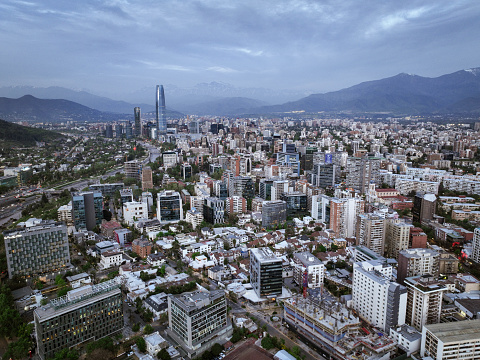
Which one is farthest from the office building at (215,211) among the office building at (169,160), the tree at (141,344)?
the office building at (169,160)

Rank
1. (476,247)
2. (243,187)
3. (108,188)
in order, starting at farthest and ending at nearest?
(108,188)
(243,187)
(476,247)

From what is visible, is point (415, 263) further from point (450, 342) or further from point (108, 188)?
point (108, 188)

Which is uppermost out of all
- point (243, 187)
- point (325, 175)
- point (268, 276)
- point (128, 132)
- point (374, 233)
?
point (128, 132)

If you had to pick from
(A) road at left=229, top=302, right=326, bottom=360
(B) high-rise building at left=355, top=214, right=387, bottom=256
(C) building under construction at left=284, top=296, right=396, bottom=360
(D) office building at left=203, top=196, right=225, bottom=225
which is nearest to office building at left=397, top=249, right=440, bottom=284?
(B) high-rise building at left=355, top=214, right=387, bottom=256

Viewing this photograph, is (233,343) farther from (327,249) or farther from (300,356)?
(327,249)

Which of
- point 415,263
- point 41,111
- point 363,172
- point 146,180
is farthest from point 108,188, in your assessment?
point 41,111
